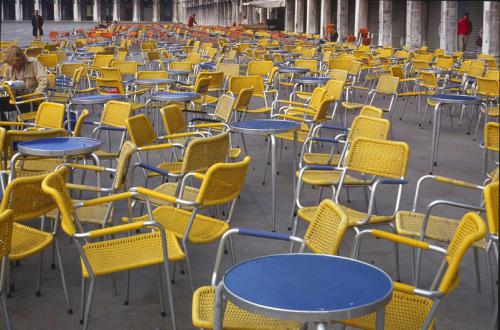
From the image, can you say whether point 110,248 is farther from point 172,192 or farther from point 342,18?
point 342,18

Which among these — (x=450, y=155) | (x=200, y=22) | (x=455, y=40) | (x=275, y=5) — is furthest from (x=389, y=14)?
(x=200, y=22)

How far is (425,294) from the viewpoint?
9.02ft

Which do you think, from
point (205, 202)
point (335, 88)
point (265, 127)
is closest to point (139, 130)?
point (265, 127)

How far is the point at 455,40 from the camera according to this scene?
2405 centimetres

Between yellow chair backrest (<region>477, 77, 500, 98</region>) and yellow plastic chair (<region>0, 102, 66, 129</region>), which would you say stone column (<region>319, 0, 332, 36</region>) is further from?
yellow plastic chair (<region>0, 102, 66, 129</region>)

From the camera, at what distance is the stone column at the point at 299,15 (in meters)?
43.5

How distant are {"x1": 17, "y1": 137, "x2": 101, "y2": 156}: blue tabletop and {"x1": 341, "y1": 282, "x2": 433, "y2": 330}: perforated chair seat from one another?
249cm

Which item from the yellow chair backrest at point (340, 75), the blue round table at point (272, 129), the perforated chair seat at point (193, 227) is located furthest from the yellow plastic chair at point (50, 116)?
the yellow chair backrest at point (340, 75)

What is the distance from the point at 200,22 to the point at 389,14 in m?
64.2

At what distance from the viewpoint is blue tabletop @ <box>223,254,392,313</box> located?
7.66 feet

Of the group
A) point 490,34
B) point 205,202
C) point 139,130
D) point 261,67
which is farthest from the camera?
point 490,34

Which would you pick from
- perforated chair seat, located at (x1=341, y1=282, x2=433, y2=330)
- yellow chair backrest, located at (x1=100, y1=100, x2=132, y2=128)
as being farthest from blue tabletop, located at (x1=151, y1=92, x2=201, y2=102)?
perforated chair seat, located at (x1=341, y1=282, x2=433, y2=330)

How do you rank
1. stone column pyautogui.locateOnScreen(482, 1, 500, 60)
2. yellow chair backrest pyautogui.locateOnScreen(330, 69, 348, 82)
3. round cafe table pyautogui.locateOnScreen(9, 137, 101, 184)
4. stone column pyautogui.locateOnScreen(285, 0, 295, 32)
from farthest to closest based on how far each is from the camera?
stone column pyautogui.locateOnScreen(285, 0, 295, 32), stone column pyautogui.locateOnScreen(482, 1, 500, 60), yellow chair backrest pyautogui.locateOnScreen(330, 69, 348, 82), round cafe table pyautogui.locateOnScreen(9, 137, 101, 184)

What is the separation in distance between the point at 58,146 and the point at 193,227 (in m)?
1.26
